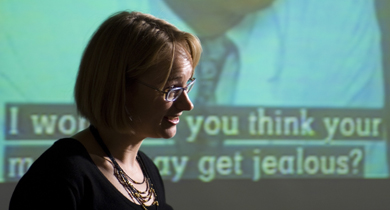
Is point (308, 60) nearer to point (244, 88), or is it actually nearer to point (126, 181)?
point (244, 88)

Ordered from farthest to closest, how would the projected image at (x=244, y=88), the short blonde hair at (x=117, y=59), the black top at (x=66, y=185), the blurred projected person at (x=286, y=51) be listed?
the blurred projected person at (x=286, y=51) < the projected image at (x=244, y=88) < the short blonde hair at (x=117, y=59) < the black top at (x=66, y=185)

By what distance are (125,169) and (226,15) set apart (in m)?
1.61

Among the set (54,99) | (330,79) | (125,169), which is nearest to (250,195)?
(330,79)

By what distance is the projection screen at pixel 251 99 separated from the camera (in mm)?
2305

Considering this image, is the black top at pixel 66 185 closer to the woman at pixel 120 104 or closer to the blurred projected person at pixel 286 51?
the woman at pixel 120 104

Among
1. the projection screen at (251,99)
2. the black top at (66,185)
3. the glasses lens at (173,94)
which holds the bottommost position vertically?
the projection screen at (251,99)

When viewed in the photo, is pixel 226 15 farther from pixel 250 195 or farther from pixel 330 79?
pixel 250 195

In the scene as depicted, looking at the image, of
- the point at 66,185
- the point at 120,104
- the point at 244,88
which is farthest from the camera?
the point at 244,88

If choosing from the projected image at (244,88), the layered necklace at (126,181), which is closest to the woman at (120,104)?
the layered necklace at (126,181)

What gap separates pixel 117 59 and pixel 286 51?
69.9 inches

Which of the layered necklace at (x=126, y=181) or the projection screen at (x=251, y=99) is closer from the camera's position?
the layered necklace at (x=126, y=181)

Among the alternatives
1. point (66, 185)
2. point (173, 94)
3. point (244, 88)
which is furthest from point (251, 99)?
point (66, 185)

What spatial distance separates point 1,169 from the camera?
2270 mm

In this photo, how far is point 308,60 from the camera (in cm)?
264
